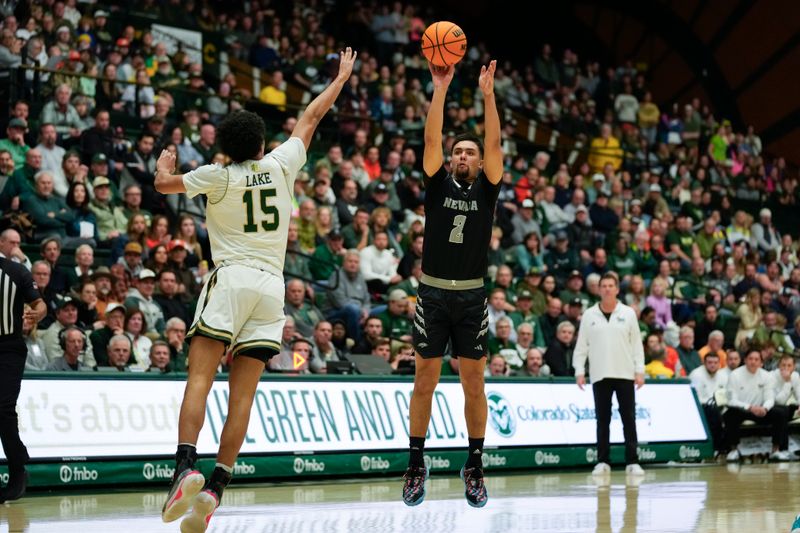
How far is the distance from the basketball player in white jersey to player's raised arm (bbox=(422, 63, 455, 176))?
122 centimetres

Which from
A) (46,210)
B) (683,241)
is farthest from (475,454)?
(683,241)

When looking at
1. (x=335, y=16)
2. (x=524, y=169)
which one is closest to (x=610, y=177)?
(x=524, y=169)

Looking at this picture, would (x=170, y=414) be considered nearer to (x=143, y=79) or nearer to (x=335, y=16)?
(x=143, y=79)

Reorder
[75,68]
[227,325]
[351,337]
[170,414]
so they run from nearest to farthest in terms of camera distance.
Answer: [227,325] < [170,414] < [351,337] < [75,68]

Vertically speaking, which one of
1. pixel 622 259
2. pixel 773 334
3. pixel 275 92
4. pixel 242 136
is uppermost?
pixel 275 92

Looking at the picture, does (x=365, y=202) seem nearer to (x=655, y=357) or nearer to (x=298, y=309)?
(x=298, y=309)

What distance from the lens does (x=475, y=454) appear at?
8391 millimetres

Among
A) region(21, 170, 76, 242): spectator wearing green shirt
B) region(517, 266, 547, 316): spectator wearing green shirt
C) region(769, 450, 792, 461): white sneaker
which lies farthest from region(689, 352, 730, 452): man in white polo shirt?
region(21, 170, 76, 242): spectator wearing green shirt

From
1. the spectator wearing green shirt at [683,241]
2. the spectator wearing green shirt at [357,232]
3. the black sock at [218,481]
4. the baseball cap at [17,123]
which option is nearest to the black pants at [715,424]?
the spectator wearing green shirt at [683,241]

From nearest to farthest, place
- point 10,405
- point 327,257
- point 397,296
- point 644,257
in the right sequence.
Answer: point 10,405, point 397,296, point 327,257, point 644,257

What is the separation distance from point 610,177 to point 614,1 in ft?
34.8

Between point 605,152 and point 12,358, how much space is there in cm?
1833

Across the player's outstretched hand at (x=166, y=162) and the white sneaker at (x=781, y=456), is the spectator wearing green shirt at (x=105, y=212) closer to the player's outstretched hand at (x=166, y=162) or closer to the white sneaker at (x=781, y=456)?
the player's outstretched hand at (x=166, y=162)

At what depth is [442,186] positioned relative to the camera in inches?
332
